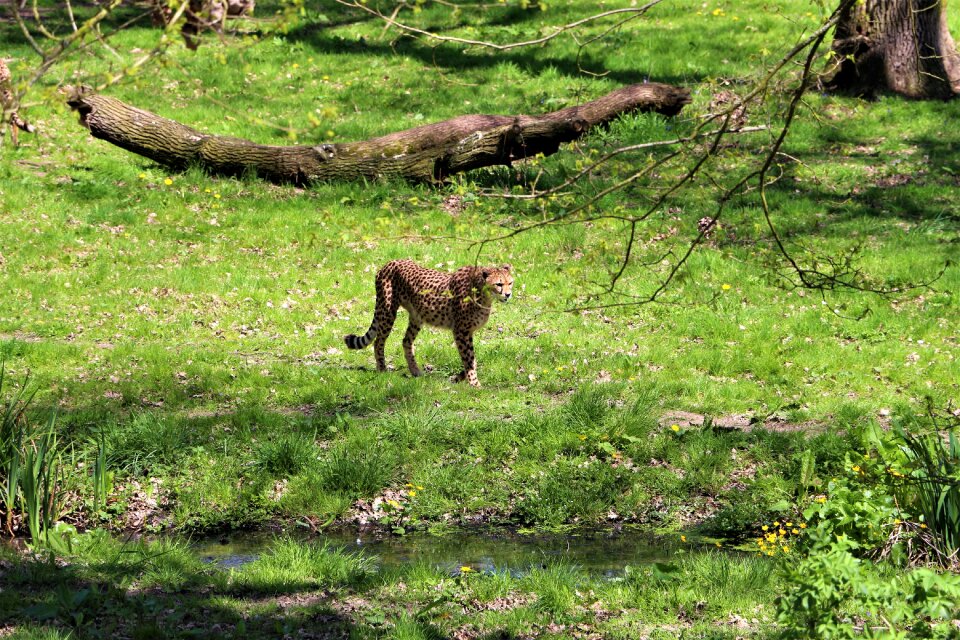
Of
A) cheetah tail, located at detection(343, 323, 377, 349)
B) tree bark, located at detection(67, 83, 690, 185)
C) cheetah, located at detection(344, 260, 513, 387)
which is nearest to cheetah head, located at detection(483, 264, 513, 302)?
cheetah, located at detection(344, 260, 513, 387)

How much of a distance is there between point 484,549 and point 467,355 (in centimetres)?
347

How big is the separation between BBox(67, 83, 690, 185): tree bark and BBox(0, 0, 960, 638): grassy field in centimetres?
36

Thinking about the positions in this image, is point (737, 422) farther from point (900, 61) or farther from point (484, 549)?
point (900, 61)

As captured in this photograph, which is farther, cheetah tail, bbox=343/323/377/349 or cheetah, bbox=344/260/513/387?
cheetah tail, bbox=343/323/377/349

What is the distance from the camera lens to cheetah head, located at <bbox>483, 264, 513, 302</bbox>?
11.6 meters

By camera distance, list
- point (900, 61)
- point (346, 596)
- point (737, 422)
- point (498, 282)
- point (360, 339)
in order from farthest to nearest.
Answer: point (900, 61), point (360, 339), point (498, 282), point (737, 422), point (346, 596)

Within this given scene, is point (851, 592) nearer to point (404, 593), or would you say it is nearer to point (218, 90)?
point (404, 593)

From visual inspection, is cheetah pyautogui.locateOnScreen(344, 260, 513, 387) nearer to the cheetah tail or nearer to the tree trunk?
the cheetah tail

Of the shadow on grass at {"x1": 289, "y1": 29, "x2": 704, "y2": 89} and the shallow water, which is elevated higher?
the shadow on grass at {"x1": 289, "y1": 29, "x2": 704, "y2": 89}

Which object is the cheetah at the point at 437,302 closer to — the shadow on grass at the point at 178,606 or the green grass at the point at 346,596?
the green grass at the point at 346,596

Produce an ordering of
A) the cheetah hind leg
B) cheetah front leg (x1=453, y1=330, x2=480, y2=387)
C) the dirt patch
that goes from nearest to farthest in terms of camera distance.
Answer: the dirt patch, cheetah front leg (x1=453, y1=330, x2=480, y2=387), the cheetah hind leg

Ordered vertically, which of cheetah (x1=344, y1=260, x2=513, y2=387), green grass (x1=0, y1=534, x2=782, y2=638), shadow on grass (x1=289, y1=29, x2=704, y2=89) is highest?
shadow on grass (x1=289, y1=29, x2=704, y2=89)

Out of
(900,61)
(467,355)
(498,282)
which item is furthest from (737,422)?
(900,61)

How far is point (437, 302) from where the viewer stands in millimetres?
11945
